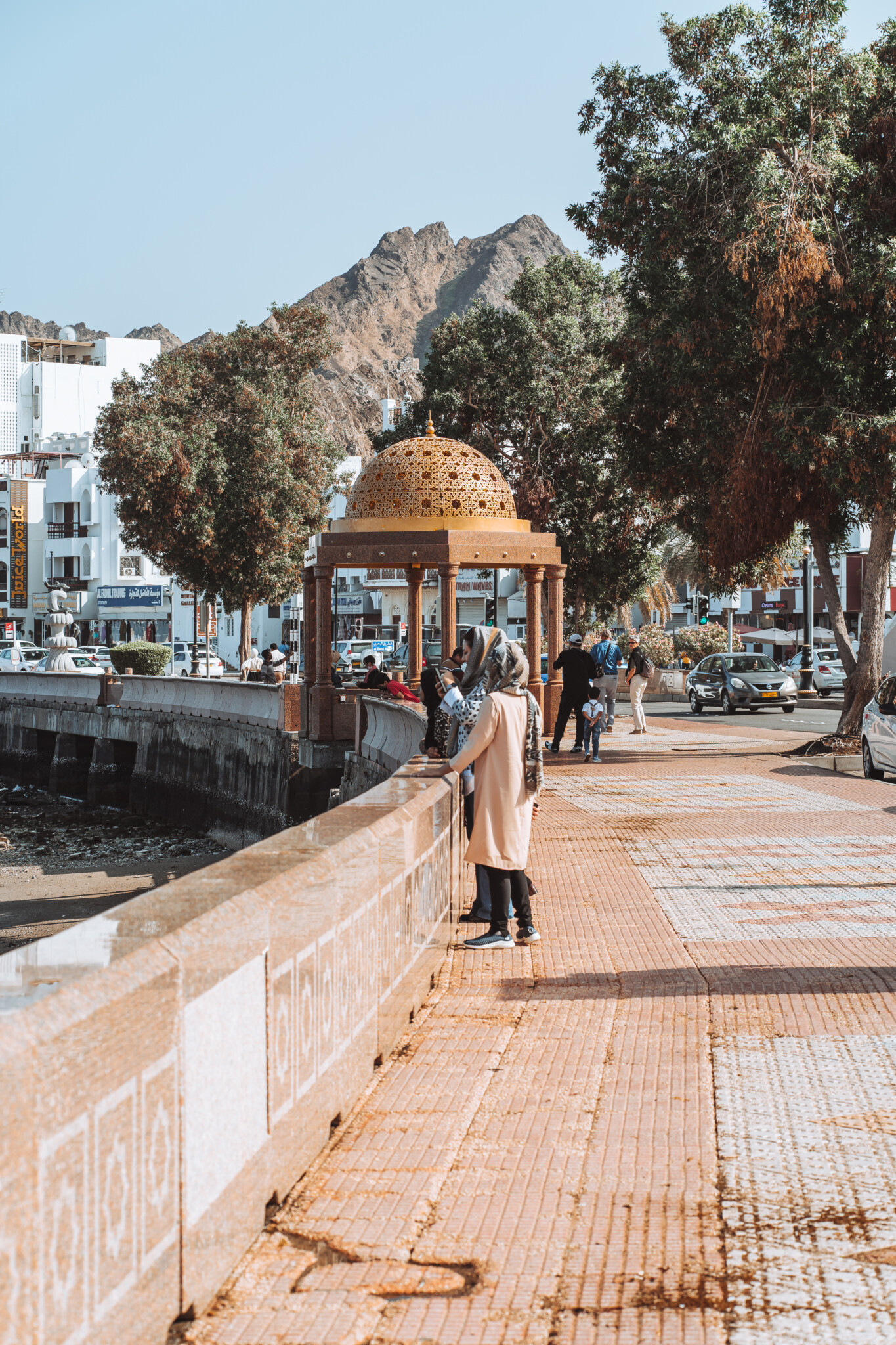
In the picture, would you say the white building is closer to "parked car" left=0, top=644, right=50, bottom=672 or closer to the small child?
"parked car" left=0, top=644, right=50, bottom=672

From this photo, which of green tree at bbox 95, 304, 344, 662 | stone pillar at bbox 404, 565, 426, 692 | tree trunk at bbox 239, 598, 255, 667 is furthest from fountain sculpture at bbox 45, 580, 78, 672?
stone pillar at bbox 404, 565, 426, 692

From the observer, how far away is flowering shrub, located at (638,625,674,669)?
49094 mm

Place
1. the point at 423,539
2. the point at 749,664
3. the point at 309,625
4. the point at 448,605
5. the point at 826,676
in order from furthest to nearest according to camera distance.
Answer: the point at 826,676
the point at 749,664
the point at 309,625
the point at 448,605
the point at 423,539

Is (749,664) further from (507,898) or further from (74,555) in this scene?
(74,555)

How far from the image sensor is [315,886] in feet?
14.2

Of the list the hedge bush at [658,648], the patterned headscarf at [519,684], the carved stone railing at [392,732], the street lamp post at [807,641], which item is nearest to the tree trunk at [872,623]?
the carved stone railing at [392,732]

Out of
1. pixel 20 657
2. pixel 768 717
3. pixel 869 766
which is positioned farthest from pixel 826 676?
pixel 20 657

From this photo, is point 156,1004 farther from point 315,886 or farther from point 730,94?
point 730,94

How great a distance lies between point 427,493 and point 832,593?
259 inches

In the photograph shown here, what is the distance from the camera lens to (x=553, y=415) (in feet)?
120

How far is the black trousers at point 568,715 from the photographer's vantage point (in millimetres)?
20422

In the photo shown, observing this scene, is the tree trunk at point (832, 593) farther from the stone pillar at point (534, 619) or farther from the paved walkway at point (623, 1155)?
the paved walkway at point (623, 1155)

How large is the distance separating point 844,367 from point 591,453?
16897mm

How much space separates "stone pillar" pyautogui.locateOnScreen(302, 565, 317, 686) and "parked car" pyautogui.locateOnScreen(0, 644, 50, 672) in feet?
103
